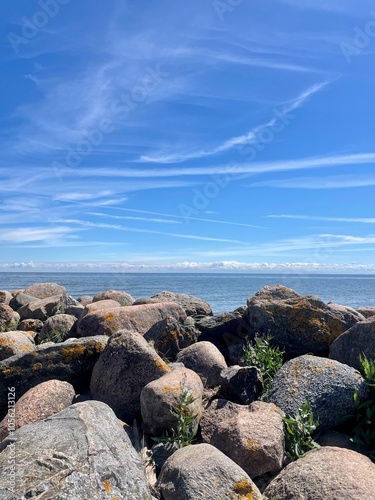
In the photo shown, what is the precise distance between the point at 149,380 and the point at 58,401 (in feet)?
4.44

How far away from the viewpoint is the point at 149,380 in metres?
6.87

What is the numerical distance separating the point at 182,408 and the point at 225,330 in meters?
3.83

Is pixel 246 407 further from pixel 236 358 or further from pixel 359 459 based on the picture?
pixel 236 358

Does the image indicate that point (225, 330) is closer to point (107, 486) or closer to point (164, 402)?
point (164, 402)

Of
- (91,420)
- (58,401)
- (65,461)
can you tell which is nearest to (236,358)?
(58,401)

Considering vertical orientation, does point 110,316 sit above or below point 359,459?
above

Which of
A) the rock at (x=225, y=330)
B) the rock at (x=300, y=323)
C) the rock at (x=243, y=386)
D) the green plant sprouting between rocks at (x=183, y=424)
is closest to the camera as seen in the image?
the green plant sprouting between rocks at (x=183, y=424)

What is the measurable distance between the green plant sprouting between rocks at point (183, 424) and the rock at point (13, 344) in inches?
158

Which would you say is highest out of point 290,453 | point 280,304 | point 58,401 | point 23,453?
point 280,304

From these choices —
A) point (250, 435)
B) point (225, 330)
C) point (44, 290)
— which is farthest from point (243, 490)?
point (44, 290)

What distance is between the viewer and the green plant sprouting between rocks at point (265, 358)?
7.44 metres

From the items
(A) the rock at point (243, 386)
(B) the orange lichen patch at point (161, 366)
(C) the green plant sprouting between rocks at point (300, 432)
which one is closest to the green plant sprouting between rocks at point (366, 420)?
(C) the green plant sprouting between rocks at point (300, 432)

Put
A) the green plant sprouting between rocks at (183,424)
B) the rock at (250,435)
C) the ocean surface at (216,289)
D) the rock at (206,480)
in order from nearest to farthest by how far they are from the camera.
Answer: the rock at (206,480) → the rock at (250,435) → the green plant sprouting between rocks at (183,424) → the ocean surface at (216,289)

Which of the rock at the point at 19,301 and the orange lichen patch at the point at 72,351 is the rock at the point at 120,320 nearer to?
the orange lichen patch at the point at 72,351
